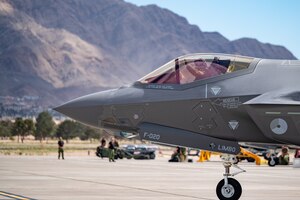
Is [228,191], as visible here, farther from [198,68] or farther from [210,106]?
[198,68]

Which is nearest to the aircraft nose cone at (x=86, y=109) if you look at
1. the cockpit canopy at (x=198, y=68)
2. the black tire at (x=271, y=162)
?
the cockpit canopy at (x=198, y=68)

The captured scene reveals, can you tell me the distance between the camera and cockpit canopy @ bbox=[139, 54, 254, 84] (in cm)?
1462

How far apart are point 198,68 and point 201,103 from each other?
0.82m

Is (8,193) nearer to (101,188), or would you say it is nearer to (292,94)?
(101,188)

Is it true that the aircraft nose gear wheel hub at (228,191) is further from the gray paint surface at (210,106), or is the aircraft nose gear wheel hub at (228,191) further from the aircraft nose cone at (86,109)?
the aircraft nose cone at (86,109)

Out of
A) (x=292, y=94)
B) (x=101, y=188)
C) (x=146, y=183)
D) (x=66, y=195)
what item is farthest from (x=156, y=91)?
(x=146, y=183)

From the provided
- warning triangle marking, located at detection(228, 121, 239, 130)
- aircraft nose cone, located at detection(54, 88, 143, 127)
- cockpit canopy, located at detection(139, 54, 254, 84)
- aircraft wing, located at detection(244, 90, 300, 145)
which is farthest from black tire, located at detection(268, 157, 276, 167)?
aircraft wing, located at detection(244, 90, 300, 145)

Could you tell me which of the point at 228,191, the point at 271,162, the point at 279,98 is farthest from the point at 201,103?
the point at 271,162

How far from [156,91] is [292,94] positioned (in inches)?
113

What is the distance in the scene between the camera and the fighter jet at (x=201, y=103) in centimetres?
1395

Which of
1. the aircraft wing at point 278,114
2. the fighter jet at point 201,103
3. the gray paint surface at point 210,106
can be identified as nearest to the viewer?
the aircraft wing at point 278,114

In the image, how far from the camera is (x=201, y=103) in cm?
1435

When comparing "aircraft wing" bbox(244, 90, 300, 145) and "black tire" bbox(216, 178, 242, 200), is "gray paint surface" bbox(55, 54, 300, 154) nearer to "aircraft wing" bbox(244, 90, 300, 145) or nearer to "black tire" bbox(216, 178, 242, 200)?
"aircraft wing" bbox(244, 90, 300, 145)

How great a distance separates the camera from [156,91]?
48.4ft
